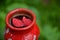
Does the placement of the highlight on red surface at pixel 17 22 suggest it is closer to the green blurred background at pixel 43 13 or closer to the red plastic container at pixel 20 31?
the red plastic container at pixel 20 31

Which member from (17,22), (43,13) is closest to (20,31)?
(17,22)

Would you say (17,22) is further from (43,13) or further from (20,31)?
(43,13)

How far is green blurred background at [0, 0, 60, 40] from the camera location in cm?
180

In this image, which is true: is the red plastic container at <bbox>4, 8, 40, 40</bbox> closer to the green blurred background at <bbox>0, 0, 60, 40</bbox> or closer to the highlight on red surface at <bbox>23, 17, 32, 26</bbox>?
the highlight on red surface at <bbox>23, 17, 32, 26</bbox>

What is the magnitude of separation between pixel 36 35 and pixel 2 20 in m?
0.39

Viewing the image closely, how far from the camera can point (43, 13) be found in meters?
2.00

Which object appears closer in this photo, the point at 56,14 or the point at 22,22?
the point at 22,22

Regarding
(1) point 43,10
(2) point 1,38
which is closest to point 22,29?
(2) point 1,38

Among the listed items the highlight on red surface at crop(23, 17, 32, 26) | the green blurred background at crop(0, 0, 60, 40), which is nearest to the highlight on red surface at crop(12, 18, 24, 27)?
the highlight on red surface at crop(23, 17, 32, 26)

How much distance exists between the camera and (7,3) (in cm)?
196

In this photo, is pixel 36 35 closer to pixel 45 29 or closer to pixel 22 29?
pixel 22 29

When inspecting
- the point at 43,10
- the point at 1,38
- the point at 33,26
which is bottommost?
the point at 1,38

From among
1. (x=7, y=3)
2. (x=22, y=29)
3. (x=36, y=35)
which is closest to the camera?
(x=22, y=29)

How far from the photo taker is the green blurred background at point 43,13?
5.92 ft
